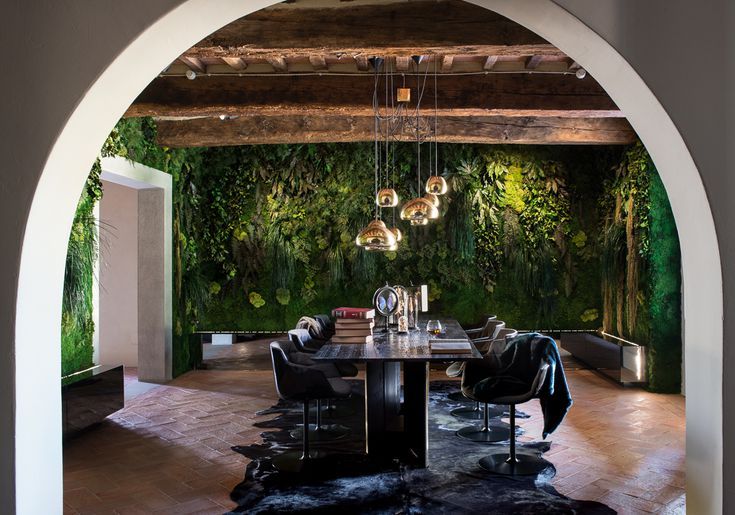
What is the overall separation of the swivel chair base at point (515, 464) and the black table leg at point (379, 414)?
0.67 metres

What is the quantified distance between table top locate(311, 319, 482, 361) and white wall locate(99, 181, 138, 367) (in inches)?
202

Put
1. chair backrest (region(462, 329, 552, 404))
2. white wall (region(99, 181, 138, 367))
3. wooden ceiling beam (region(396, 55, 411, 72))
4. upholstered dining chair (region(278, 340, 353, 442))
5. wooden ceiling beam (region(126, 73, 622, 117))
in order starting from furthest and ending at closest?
white wall (region(99, 181, 138, 367)) → wooden ceiling beam (region(126, 73, 622, 117)) → wooden ceiling beam (region(396, 55, 411, 72)) → upholstered dining chair (region(278, 340, 353, 442)) → chair backrest (region(462, 329, 552, 404))

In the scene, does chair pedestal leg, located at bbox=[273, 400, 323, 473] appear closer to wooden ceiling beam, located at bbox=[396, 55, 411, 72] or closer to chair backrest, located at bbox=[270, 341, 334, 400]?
chair backrest, located at bbox=[270, 341, 334, 400]

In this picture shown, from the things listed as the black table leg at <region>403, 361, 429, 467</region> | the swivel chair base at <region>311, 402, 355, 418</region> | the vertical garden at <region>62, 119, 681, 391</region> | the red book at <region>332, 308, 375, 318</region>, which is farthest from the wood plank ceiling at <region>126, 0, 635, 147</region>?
the swivel chair base at <region>311, 402, 355, 418</region>

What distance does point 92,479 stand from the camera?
14.0 ft

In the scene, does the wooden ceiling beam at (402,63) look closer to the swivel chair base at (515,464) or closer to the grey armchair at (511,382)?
the grey armchair at (511,382)

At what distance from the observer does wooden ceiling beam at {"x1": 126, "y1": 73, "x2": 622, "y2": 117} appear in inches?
234

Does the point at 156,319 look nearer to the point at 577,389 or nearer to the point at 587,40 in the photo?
the point at 577,389

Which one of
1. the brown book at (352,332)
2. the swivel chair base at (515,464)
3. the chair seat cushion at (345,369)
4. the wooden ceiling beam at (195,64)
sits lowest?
the swivel chair base at (515,464)

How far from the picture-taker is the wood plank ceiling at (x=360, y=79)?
4426 mm

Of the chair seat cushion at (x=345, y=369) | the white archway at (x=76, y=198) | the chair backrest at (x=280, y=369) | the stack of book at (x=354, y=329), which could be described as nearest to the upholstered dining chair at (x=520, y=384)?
the stack of book at (x=354, y=329)
